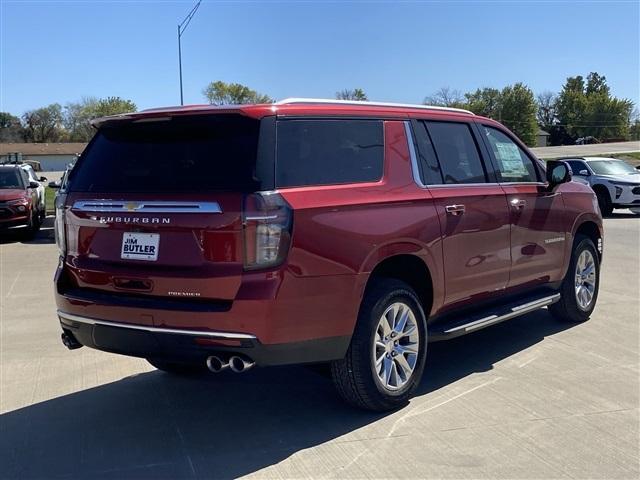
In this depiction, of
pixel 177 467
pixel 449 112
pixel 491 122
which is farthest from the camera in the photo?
pixel 491 122

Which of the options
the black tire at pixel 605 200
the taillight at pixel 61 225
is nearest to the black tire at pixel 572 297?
the taillight at pixel 61 225

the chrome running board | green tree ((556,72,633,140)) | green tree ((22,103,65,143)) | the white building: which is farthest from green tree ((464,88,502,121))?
the chrome running board

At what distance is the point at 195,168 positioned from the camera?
3.80m

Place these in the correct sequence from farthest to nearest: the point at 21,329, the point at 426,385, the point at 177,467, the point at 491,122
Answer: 1. the point at 21,329
2. the point at 491,122
3. the point at 426,385
4. the point at 177,467

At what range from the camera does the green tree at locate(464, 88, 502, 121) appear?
96.6m

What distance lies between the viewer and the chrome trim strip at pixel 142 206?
362cm

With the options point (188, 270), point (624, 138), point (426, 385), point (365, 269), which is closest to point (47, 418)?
point (188, 270)

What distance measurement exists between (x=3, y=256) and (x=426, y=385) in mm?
9870

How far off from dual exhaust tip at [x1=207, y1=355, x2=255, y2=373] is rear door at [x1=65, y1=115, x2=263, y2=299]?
1.17ft

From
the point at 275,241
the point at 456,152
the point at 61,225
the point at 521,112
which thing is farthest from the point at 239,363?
the point at 521,112

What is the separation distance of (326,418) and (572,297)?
3349mm

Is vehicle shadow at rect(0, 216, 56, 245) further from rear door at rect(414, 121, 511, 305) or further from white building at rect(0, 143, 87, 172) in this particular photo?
white building at rect(0, 143, 87, 172)

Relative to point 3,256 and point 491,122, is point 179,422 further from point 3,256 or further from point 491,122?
point 3,256

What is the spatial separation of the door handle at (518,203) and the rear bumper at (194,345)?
2331 millimetres
